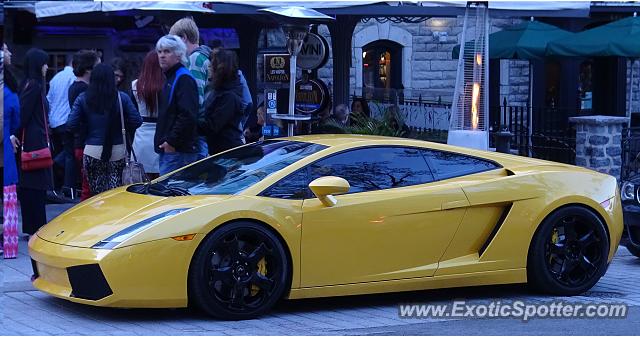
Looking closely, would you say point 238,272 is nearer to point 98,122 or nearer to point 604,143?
point 98,122

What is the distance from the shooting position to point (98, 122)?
31.9 ft

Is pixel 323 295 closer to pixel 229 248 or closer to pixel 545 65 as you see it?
pixel 229 248

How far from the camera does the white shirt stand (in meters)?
12.2

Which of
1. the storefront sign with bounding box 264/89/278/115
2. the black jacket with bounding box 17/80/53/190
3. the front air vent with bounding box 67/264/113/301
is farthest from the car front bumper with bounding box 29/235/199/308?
the storefront sign with bounding box 264/89/278/115

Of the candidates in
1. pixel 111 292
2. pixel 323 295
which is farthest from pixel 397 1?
pixel 111 292

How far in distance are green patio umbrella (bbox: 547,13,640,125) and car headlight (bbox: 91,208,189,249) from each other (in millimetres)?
11484

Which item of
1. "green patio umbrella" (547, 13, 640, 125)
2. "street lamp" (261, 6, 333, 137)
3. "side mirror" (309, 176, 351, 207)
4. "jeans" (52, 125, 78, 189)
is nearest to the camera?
"side mirror" (309, 176, 351, 207)

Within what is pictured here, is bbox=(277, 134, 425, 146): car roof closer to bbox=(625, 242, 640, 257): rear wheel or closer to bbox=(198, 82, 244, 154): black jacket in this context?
bbox=(198, 82, 244, 154): black jacket

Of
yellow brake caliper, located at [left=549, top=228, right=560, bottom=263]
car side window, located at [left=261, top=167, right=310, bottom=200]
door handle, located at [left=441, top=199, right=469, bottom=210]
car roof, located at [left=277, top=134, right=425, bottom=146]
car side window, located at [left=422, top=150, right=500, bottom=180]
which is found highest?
car roof, located at [left=277, top=134, right=425, bottom=146]

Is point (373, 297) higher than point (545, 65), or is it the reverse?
point (545, 65)

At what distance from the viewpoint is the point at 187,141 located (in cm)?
898

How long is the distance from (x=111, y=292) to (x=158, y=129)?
3058 millimetres

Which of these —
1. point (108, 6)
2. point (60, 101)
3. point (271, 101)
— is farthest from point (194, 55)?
point (271, 101)

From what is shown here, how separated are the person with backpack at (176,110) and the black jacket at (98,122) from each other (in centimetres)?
69
